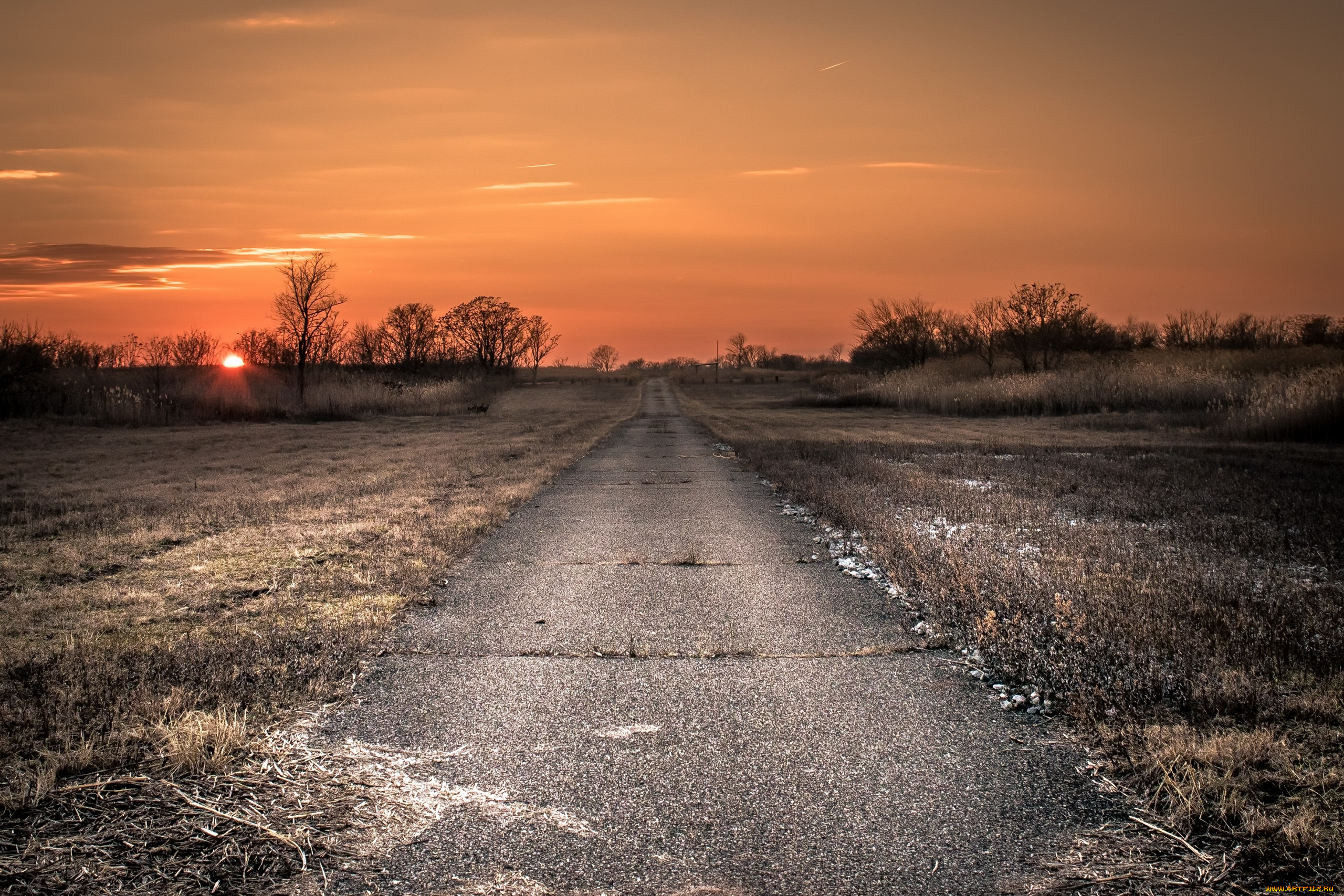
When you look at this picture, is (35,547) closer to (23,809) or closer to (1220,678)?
(23,809)

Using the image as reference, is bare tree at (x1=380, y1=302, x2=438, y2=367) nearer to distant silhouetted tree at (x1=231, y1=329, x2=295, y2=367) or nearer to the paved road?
distant silhouetted tree at (x1=231, y1=329, x2=295, y2=367)

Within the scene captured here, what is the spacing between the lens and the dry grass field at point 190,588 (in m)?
3.91

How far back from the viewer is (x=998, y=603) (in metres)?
6.21

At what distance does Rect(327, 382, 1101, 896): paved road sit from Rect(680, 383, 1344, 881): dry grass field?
1.57 feet

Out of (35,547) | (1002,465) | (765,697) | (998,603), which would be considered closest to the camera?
(765,697)

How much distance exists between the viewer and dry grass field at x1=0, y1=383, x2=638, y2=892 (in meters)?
3.91

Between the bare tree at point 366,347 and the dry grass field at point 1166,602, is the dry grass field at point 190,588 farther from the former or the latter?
the bare tree at point 366,347

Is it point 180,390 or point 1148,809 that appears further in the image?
point 180,390

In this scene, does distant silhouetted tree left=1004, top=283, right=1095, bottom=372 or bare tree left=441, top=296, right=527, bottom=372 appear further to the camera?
bare tree left=441, top=296, right=527, bottom=372

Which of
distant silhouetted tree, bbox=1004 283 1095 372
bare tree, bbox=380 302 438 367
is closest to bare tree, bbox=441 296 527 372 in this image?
bare tree, bbox=380 302 438 367

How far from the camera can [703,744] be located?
157 inches

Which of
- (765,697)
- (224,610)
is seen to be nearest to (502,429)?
(224,610)

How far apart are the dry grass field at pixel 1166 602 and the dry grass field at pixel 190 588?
3.93m

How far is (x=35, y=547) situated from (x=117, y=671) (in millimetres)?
5017
